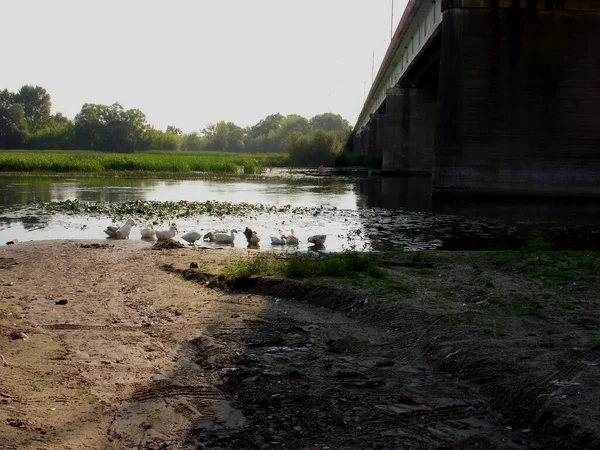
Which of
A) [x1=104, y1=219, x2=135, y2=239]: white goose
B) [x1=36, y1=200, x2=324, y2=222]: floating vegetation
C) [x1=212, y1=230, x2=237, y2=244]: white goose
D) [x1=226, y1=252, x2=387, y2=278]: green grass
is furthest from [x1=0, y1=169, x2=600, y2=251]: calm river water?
[x1=226, y1=252, x2=387, y2=278]: green grass

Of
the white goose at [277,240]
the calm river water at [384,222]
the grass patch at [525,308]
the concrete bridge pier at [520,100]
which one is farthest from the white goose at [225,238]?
the concrete bridge pier at [520,100]

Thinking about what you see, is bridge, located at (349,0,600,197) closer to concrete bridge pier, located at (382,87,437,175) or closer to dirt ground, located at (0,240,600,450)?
dirt ground, located at (0,240,600,450)

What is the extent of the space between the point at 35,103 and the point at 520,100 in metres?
169

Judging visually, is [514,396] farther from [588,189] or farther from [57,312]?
[588,189]

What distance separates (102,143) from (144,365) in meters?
134

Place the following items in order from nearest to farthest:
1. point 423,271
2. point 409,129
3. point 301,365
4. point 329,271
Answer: point 301,365 < point 329,271 < point 423,271 < point 409,129

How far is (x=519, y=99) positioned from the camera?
27.8 meters

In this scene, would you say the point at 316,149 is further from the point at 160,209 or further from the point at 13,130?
the point at 13,130

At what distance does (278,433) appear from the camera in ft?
14.6

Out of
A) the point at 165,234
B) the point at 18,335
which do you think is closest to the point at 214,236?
the point at 165,234

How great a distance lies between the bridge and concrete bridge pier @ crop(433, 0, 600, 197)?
0.04 metres

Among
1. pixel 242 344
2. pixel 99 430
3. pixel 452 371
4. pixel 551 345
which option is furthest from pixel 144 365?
pixel 551 345

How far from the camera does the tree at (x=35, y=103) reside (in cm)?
17388

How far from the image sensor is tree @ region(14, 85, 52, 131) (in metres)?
174
